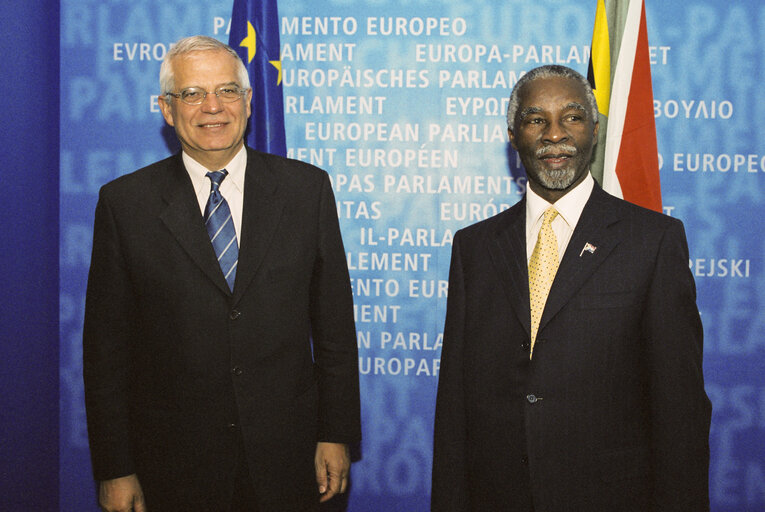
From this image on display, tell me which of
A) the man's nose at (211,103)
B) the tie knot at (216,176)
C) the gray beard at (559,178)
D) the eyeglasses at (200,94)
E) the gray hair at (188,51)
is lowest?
the gray beard at (559,178)

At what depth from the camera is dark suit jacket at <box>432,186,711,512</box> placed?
1.46 metres

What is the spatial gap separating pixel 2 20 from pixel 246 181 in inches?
59.8

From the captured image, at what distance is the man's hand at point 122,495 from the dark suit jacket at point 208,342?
0.03 metres

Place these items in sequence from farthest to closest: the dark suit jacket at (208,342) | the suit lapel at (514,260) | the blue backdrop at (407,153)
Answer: the blue backdrop at (407,153) < the dark suit jacket at (208,342) < the suit lapel at (514,260)

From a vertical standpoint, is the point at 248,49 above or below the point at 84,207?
above

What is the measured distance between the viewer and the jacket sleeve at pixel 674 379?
56.9 inches

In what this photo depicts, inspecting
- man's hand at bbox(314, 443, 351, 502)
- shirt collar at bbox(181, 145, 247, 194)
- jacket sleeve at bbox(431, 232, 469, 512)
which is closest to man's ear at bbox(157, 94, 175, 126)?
shirt collar at bbox(181, 145, 247, 194)

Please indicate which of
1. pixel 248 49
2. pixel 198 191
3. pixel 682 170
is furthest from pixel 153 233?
pixel 682 170

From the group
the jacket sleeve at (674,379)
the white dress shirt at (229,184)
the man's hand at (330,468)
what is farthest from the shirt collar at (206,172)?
the jacket sleeve at (674,379)

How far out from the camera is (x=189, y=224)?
1678 mm

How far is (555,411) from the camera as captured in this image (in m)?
1.51

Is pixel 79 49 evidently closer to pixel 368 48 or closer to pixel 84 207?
pixel 84 207

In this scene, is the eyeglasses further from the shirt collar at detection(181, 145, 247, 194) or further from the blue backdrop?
the blue backdrop

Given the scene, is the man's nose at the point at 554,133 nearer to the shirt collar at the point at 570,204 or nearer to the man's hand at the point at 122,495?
the shirt collar at the point at 570,204
